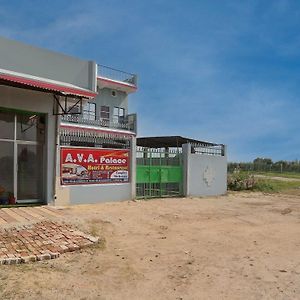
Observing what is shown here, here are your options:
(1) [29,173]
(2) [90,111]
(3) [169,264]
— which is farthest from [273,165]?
(3) [169,264]

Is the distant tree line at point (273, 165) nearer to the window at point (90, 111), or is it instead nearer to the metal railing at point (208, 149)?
the window at point (90, 111)

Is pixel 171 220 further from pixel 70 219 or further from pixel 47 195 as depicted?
pixel 47 195

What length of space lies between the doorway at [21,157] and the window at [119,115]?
1791cm

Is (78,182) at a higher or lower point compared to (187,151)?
lower

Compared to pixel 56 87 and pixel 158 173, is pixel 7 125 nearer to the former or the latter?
pixel 56 87

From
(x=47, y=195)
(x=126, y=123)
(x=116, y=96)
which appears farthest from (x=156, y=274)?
(x=116, y=96)

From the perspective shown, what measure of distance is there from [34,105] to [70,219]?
473 cm

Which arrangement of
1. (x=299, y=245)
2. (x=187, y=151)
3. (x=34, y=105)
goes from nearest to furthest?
(x=299, y=245) < (x=34, y=105) < (x=187, y=151)

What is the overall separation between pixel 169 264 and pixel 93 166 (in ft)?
28.1

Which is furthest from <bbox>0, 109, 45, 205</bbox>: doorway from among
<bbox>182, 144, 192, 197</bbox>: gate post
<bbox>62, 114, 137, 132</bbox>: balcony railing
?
<bbox>62, 114, 137, 132</bbox>: balcony railing

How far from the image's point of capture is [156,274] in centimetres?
645

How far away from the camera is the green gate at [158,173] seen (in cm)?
1741

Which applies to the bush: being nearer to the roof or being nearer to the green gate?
the roof

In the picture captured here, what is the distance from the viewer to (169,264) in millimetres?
7051
